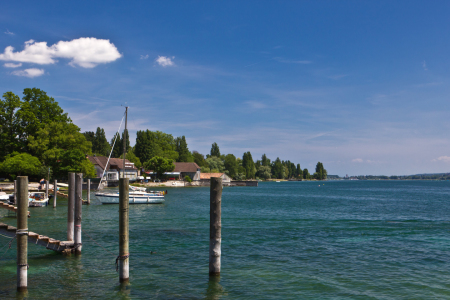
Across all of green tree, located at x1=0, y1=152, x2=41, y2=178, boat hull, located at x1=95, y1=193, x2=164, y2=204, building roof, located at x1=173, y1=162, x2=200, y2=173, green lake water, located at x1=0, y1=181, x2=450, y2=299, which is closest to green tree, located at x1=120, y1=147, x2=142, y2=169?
building roof, located at x1=173, y1=162, x2=200, y2=173

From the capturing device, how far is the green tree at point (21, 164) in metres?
66.8

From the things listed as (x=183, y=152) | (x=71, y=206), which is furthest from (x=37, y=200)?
(x=183, y=152)

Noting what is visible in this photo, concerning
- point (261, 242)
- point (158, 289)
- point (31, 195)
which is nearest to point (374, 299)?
point (158, 289)

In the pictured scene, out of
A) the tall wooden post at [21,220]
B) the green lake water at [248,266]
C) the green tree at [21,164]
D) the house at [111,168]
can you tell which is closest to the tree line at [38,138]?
the green tree at [21,164]

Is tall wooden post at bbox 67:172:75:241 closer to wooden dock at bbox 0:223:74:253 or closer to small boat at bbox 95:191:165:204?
wooden dock at bbox 0:223:74:253

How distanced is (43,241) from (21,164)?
58.9 m

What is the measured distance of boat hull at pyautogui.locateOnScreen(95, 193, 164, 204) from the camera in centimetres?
5115

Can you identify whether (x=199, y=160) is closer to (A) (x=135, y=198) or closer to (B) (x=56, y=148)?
(B) (x=56, y=148)

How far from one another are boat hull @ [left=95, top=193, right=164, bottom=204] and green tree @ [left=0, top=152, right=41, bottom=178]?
2557 centimetres

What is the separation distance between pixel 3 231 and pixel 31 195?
107 feet

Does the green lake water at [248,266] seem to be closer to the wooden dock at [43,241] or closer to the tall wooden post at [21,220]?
the wooden dock at [43,241]

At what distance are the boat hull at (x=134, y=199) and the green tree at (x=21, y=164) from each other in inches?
1007

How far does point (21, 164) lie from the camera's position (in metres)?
67.0

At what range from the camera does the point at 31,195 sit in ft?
146
